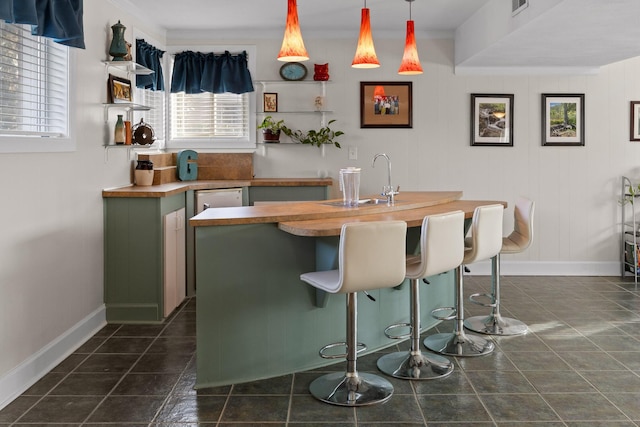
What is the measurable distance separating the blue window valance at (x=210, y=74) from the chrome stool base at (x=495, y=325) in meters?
3.21

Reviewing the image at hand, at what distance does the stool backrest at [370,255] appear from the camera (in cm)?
293

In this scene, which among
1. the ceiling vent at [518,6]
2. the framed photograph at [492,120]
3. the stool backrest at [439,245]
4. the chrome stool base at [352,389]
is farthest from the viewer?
the framed photograph at [492,120]

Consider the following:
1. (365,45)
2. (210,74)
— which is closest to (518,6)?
(365,45)

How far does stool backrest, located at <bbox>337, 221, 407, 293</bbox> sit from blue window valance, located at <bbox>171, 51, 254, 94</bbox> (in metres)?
3.60

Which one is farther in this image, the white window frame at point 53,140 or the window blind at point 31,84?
the window blind at point 31,84

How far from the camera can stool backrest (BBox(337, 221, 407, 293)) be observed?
9.61 ft

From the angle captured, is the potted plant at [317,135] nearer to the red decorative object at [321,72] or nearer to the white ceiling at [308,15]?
the red decorative object at [321,72]

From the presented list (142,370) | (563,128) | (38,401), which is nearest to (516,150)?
(563,128)

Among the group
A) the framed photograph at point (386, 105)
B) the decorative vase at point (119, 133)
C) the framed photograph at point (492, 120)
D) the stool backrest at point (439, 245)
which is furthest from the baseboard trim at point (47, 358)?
the framed photograph at point (492, 120)

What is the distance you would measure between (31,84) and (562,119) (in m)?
5.08

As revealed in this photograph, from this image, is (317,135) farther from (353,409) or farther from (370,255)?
(353,409)

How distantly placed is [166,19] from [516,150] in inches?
148

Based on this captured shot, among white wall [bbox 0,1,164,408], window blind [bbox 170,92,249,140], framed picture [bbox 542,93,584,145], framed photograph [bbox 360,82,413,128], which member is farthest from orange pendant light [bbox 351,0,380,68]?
framed picture [bbox 542,93,584,145]

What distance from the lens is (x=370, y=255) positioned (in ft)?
9.77
